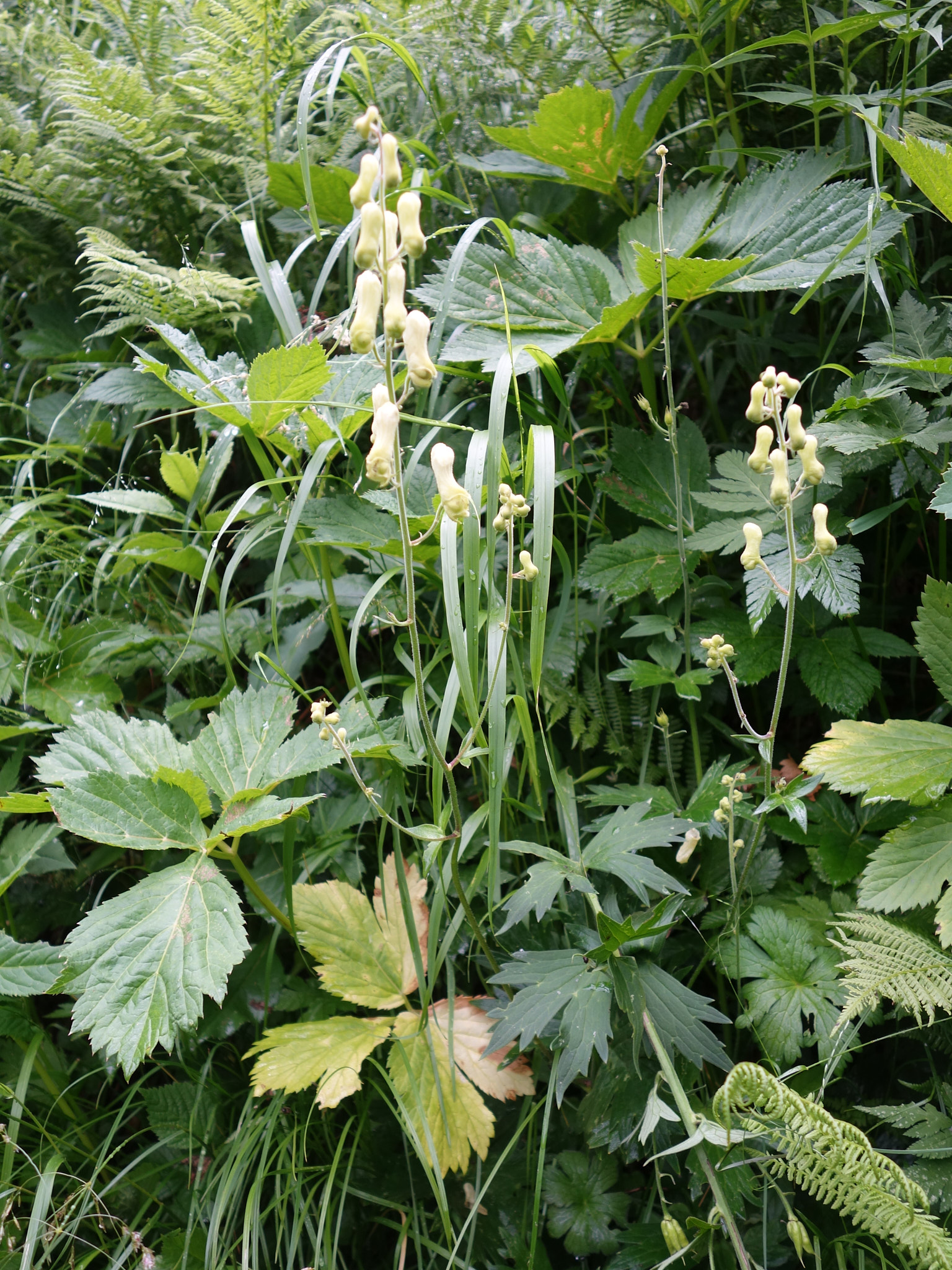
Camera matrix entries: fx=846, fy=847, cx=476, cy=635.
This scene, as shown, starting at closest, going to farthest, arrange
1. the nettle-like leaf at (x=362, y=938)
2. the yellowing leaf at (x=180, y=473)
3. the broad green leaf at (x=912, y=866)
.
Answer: the broad green leaf at (x=912, y=866), the nettle-like leaf at (x=362, y=938), the yellowing leaf at (x=180, y=473)

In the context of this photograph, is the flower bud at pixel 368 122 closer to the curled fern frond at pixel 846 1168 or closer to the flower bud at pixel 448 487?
the flower bud at pixel 448 487

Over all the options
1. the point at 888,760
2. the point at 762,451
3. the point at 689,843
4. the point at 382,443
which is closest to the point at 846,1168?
the point at 689,843

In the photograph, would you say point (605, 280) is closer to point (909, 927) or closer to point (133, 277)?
point (133, 277)

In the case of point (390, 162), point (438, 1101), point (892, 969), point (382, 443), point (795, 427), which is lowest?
point (438, 1101)

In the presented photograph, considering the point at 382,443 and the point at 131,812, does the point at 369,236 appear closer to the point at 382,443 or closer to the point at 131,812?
the point at 382,443

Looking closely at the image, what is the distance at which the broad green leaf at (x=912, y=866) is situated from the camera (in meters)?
1.13

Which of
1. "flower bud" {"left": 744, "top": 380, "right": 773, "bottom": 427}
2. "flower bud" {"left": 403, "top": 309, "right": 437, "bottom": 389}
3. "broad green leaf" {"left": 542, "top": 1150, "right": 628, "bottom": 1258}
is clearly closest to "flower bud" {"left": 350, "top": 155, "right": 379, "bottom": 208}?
"flower bud" {"left": 403, "top": 309, "right": 437, "bottom": 389}

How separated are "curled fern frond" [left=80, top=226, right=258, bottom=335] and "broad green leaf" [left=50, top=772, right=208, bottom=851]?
900 mm

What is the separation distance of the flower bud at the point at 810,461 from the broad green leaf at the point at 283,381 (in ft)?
2.35

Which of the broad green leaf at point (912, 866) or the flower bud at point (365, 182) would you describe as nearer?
the flower bud at point (365, 182)

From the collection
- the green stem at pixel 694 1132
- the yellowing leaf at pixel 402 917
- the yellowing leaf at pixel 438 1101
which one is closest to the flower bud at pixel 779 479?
the green stem at pixel 694 1132

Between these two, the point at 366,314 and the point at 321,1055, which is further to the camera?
the point at 321,1055

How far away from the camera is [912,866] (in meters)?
1.16

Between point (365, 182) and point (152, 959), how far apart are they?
3.29 feet
